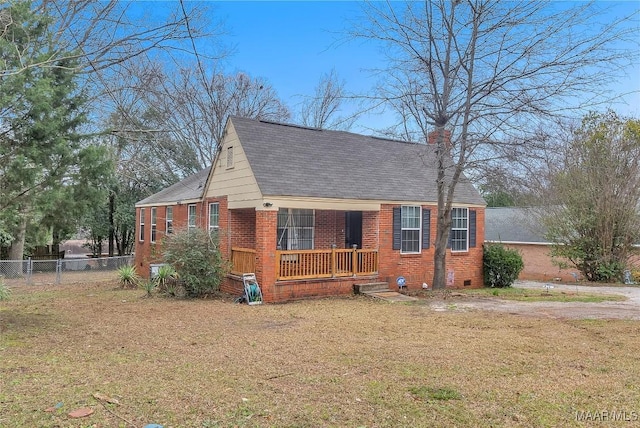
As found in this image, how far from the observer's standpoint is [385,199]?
1369 cm

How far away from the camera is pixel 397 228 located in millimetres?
14078

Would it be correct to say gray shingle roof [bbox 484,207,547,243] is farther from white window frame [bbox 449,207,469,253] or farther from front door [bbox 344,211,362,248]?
front door [bbox 344,211,362,248]

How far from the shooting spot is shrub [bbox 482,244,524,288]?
16.1 meters

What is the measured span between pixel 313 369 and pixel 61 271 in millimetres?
19356

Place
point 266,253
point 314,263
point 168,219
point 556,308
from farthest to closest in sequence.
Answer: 1. point 168,219
2. point 314,263
3. point 266,253
4. point 556,308

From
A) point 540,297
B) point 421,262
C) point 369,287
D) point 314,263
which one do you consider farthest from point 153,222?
point 540,297

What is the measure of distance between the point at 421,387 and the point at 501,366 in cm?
146

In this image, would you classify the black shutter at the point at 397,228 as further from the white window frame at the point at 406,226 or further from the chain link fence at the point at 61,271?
the chain link fence at the point at 61,271

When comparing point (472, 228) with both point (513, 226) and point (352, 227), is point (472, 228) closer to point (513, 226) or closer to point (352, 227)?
point (352, 227)

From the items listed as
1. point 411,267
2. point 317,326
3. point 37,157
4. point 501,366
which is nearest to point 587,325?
point 501,366

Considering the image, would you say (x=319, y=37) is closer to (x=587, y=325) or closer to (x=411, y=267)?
(x=411, y=267)

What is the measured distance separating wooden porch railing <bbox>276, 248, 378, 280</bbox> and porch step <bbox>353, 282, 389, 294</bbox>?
367 mm

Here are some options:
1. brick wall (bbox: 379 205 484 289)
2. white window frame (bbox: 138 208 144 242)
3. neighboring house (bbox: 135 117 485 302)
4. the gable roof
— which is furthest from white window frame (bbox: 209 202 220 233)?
white window frame (bbox: 138 208 144 242)

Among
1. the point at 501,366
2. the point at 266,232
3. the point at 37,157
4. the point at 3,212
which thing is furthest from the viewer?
the point at 266,232
